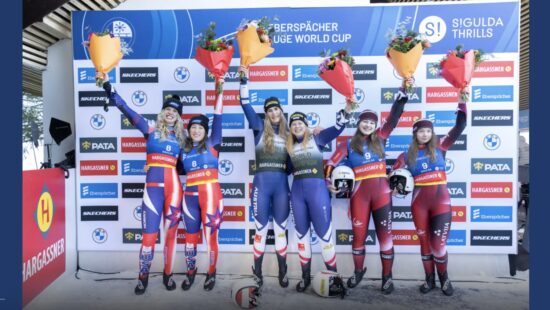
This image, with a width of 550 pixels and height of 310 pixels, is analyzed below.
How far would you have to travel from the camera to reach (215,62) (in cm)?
337

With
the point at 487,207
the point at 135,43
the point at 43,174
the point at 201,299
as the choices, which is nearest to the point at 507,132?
the point at 487,207

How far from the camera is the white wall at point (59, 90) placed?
4223 millimetres

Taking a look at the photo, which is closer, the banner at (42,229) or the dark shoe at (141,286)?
the banner at (42,229)

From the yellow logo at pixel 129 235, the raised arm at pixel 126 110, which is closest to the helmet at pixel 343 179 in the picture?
the raised arm at pixel 126 110

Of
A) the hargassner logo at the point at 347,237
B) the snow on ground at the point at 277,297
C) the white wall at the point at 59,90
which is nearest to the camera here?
the snow on ground at the point at 277,297

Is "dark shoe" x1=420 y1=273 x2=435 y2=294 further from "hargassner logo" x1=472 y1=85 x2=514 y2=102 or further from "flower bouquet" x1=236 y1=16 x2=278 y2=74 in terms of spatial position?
"flower bouquet" x1=236 y1=16 x2=278 y2=74

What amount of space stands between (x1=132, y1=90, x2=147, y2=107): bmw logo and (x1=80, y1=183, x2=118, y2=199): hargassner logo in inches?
37.8

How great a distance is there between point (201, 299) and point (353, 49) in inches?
119

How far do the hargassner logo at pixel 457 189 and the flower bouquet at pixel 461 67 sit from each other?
97cm

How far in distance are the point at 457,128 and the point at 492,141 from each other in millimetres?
723

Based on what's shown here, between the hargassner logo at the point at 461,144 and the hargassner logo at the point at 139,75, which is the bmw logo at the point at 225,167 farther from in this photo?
the hargassner logo at the point at 461,144

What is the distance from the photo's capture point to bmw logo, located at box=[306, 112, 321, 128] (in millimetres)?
3818

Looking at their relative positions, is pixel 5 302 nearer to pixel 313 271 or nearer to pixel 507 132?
pixel 313 271

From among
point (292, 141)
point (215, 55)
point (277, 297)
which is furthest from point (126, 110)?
point (277, 297)
